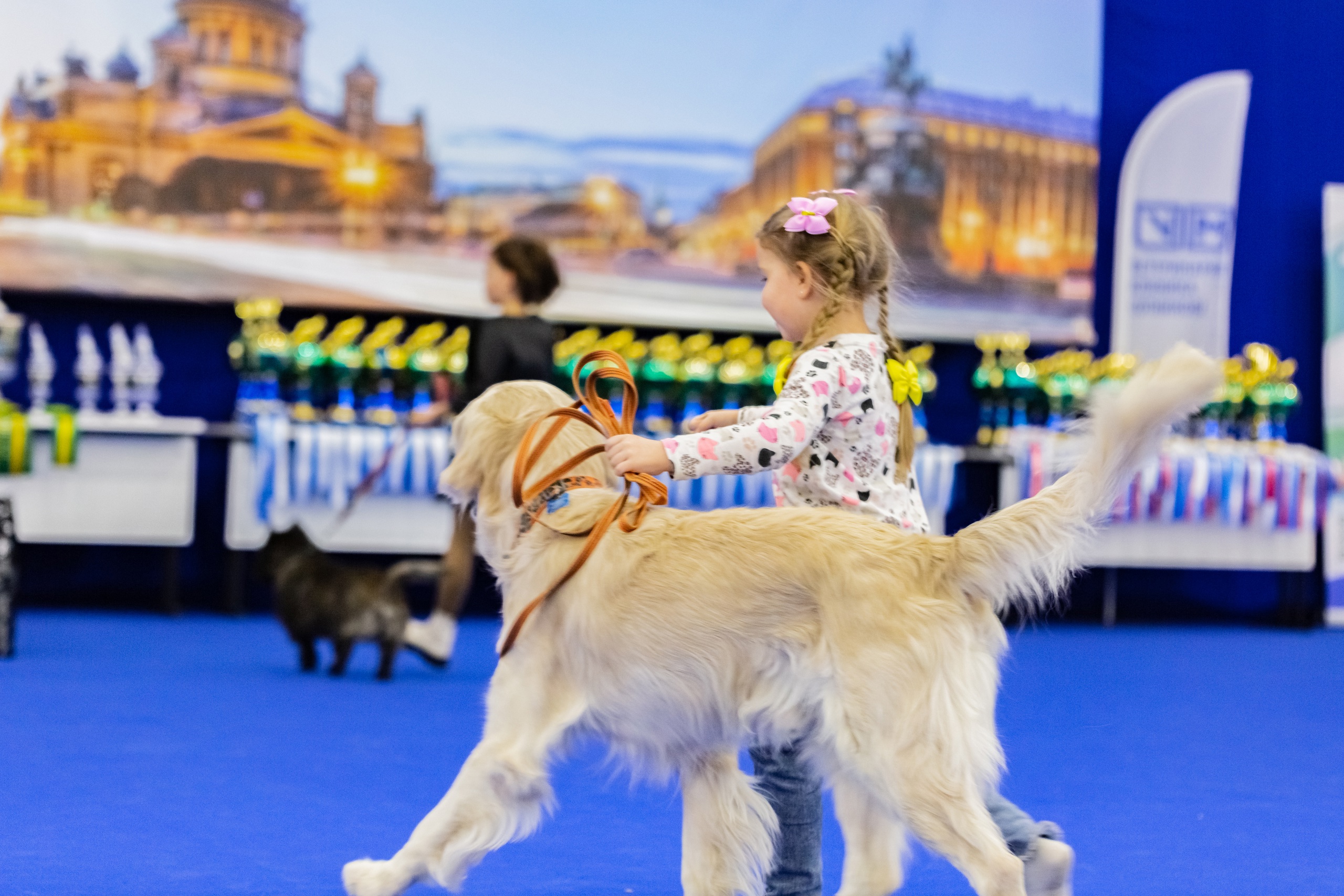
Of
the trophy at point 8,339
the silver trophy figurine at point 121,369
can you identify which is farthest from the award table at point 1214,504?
the trophy at point 8,339

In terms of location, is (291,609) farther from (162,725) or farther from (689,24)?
(689,24)

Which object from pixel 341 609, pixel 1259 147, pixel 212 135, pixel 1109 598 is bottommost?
pixel 1109 598

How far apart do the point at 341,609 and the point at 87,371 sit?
3.06 metres

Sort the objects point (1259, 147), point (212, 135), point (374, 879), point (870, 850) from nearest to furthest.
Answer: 1. point (374, 879)
2. point (870, 850)
3. point (212, 135)
4. point (1259, 147)

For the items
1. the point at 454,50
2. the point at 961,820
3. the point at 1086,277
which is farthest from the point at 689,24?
the point at 961,820

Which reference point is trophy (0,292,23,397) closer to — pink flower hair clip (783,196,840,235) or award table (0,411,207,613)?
award table (0,411,207,613)

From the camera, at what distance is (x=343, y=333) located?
28.0ft

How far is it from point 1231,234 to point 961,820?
8455mm

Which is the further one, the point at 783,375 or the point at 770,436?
the point at 783,375

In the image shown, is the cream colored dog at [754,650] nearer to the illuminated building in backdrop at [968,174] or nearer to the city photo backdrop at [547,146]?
the city photo backdrop at [547,146]

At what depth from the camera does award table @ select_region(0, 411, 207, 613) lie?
25.0ft

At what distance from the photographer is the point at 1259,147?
10.2 metres

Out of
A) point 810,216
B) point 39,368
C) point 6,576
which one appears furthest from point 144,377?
point 810,216

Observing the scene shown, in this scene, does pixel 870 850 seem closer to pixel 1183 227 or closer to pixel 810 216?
pixel 810 216
